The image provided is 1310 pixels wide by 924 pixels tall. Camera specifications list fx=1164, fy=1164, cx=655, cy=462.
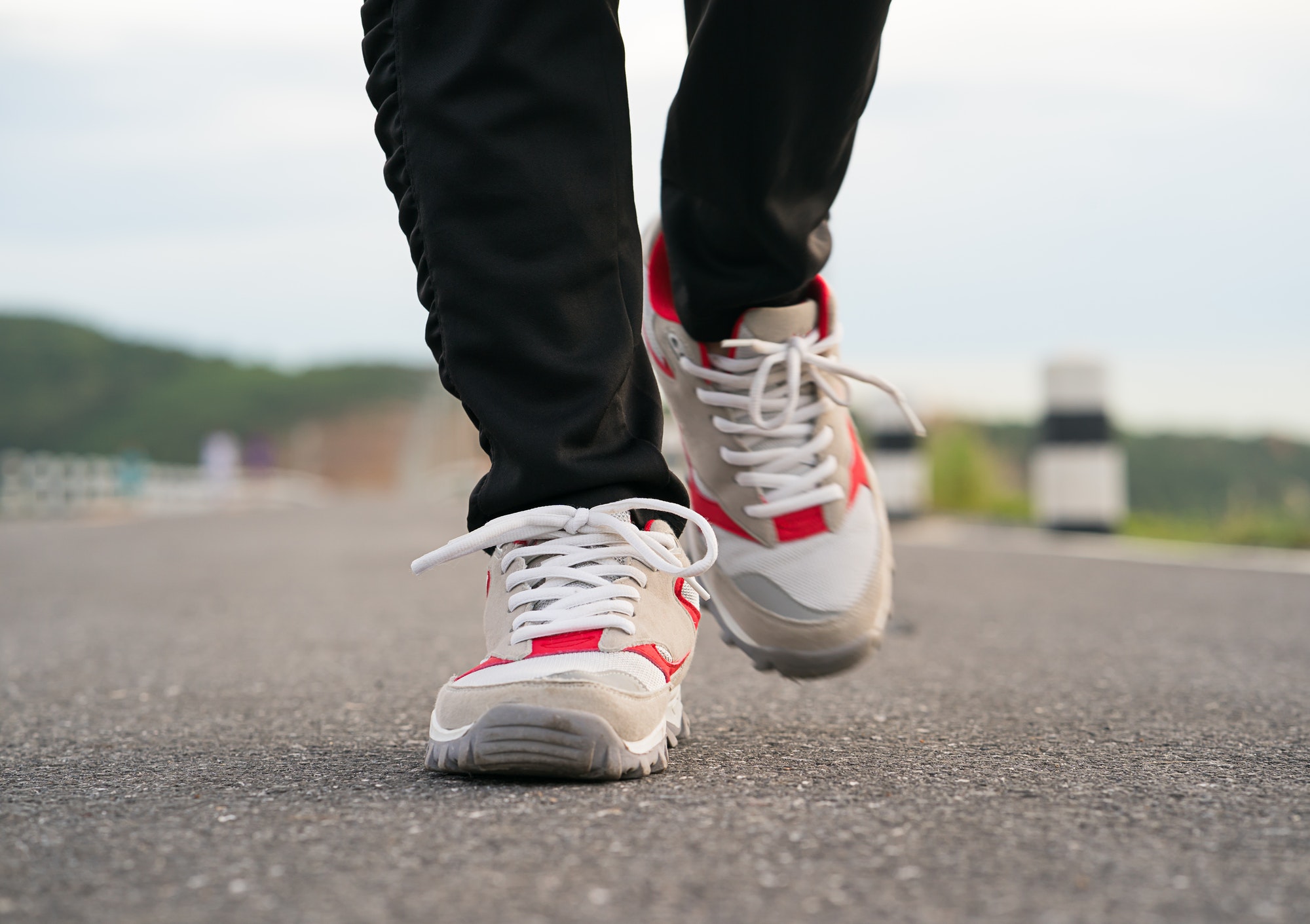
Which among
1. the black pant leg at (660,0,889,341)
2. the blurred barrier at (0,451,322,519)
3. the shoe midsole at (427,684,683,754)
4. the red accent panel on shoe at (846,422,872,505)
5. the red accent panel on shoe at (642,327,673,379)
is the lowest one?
the blurred barrier at (0,451,322,519)

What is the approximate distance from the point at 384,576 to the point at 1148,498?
5.66 meters

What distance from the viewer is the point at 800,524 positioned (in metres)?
1.46

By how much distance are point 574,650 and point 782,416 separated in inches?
18.0

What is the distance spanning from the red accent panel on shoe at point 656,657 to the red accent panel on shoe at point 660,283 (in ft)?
1.73

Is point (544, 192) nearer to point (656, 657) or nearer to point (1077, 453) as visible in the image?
point (656, 657)

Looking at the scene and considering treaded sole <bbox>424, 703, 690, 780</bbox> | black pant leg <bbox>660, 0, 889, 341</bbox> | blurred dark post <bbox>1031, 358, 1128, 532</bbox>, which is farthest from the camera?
blurred dark post <bbox>1031, 358, 1128, 532</bbox>

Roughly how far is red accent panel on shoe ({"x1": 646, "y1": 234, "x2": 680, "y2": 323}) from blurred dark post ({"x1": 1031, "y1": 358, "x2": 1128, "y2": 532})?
133 inches

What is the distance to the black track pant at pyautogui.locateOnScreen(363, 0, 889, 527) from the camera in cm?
115

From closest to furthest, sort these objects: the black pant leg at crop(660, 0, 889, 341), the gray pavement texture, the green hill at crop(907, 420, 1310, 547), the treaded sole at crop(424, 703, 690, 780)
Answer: the gray pavement texture, the treaded sole at crop(424, 703, 690, 780), the black pant leg at crop(660, 0, 889, 341), the green hill at crop(907, 420, 1310, 547)

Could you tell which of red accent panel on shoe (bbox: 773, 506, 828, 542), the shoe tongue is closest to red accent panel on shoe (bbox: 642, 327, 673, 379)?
the shoe tongue

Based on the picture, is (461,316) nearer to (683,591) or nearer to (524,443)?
(524,443)

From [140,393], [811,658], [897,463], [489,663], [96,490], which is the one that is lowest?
[140,393]

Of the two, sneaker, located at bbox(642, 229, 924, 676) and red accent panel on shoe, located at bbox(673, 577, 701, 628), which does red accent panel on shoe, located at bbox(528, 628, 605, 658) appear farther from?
sneaker, located at bbox(642, 229, 924, 676)

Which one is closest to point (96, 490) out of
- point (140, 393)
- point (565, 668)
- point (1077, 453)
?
point (1077, 453)
